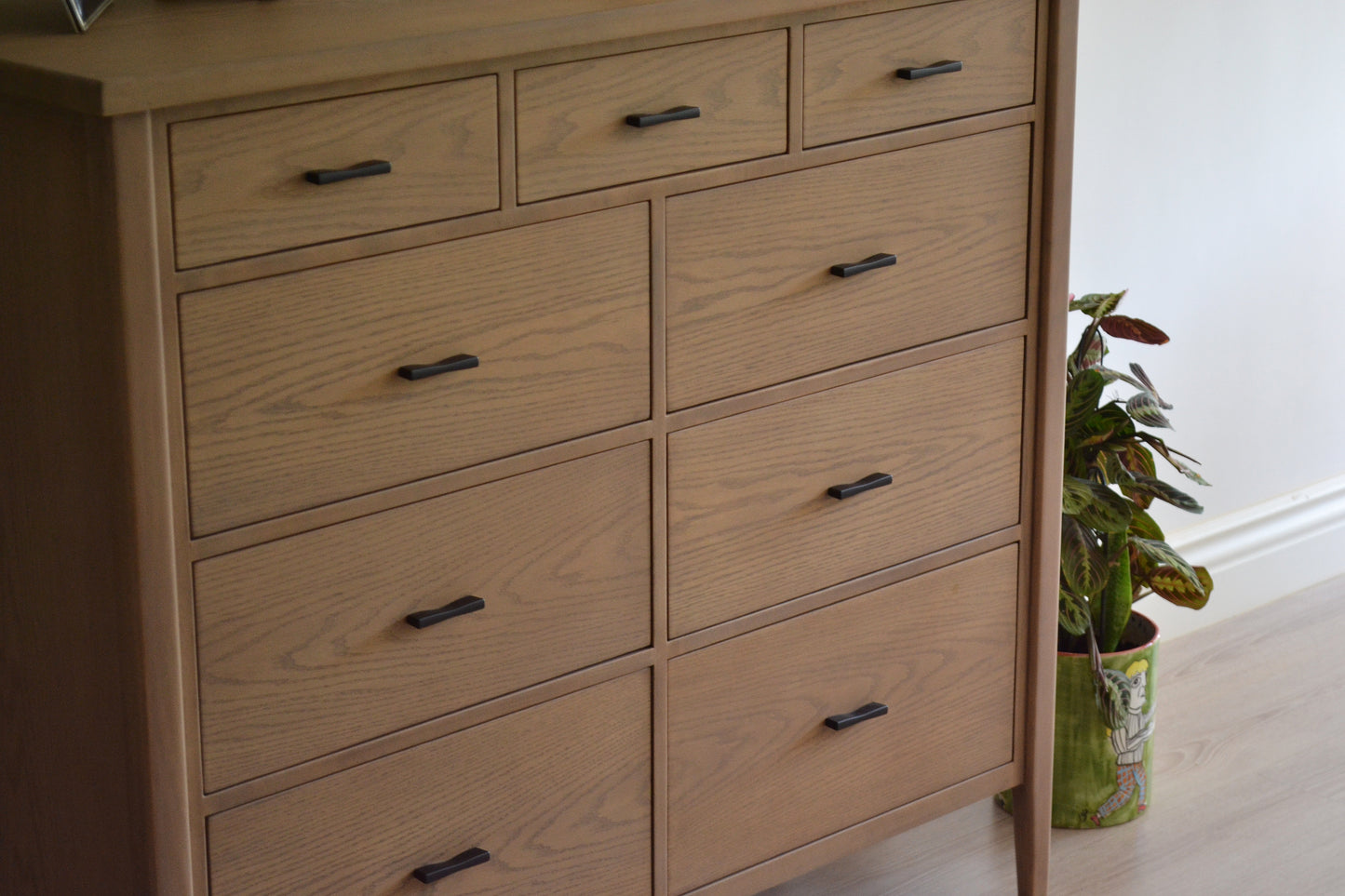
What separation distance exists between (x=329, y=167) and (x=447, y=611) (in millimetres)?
395

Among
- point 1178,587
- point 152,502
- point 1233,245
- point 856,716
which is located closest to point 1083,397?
point 1178,587

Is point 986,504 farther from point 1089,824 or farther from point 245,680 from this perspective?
point 245,680

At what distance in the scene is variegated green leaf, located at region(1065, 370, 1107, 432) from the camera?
7.16 ft

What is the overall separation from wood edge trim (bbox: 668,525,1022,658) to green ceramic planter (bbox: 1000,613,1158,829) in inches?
15.4

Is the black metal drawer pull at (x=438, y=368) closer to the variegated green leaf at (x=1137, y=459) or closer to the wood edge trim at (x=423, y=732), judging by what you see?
the wood edge trim at (x=423, y=732)

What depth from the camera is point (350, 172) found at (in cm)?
135

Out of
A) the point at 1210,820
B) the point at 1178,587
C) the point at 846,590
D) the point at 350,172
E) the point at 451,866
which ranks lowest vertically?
the point at 1210,820

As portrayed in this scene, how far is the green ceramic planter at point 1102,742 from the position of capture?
227 cm

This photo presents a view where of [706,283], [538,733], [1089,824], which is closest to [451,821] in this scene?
[538,733]

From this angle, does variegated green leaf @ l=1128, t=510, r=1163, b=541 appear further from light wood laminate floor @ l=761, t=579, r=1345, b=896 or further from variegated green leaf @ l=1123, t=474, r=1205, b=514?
light wood laminate floor @ l=761, t=579, r=1345, b=896

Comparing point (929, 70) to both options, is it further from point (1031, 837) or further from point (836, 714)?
point (1031, 837)

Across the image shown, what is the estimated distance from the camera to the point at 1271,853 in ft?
7.39

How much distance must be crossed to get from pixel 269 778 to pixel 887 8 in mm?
907

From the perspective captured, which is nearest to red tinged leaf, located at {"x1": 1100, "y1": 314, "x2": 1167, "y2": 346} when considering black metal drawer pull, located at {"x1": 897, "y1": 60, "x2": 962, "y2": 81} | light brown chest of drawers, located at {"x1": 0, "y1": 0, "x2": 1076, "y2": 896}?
light brown chest of drawers, located at {"x1": 0, "y1": 0, "x2": 1076, "y2": 896}
